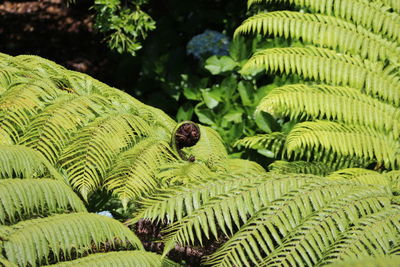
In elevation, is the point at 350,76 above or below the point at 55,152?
above

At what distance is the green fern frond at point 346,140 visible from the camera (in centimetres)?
249

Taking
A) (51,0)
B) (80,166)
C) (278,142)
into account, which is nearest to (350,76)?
(278,142)

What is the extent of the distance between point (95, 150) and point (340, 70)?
125cm

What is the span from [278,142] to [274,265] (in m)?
1.37

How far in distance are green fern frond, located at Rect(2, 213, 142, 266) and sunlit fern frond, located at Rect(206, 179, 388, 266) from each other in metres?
0.29

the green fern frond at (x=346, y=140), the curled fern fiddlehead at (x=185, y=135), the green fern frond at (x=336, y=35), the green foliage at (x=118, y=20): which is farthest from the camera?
the green foliage at (x=118, y=20)

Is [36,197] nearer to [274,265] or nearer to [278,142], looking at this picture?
[274,265]

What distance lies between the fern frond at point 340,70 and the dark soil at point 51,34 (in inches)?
129

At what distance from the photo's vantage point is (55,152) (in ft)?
6.68

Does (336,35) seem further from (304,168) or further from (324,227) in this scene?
(324,227)

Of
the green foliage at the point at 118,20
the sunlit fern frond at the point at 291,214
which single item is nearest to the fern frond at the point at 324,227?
the sunlit fern frond at the point at 291,214

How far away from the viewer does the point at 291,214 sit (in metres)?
1.66

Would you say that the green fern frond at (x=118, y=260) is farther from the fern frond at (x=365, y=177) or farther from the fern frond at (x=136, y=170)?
the fern frond at (x=365, y=177)

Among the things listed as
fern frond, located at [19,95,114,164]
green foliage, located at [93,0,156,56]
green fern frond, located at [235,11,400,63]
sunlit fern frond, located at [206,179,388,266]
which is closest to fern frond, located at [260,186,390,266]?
sunlit fern frond, located at [206,179,388,266]
